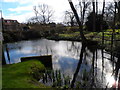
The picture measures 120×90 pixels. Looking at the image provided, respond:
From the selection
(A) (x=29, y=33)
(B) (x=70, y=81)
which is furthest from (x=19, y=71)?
(A) (x=29, y=33)

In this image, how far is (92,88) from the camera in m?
4.39

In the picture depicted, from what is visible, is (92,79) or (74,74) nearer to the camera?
(92,79)

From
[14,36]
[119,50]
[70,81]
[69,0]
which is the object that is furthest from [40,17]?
[70,81]

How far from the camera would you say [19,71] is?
5441 mm

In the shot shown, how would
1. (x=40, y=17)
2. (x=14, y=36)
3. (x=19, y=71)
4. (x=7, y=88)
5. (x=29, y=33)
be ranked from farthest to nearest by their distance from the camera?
(x=40, y=17), (x=29, y=33), (x=14, y=36), (x=19, y=71), (x=7, y=88)

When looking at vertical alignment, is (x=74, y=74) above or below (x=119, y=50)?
below

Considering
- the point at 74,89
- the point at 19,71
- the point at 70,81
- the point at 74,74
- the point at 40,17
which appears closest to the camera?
the point at 74,89

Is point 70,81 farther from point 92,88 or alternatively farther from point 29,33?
point 29,33

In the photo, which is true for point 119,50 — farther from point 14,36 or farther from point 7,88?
point 14,36

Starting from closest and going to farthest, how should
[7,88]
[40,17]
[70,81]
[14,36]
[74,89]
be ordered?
[7,88]
[74,89]
[70,81]
[14,36]
[40,17]

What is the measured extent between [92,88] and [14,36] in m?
26.8

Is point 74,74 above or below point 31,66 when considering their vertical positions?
below

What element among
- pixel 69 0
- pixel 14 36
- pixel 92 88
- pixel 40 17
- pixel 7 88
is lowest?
pixel 92 88

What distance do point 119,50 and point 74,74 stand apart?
5633mm
